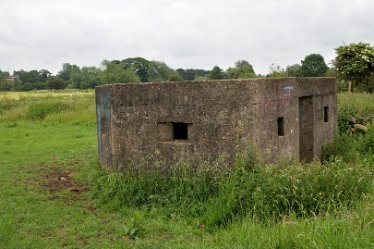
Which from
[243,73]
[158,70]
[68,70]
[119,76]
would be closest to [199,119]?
[243,73]

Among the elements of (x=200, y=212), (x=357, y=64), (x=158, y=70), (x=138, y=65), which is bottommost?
(x=200, y=212)

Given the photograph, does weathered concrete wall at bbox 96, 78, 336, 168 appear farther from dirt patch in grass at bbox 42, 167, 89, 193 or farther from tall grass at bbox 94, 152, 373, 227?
dirt patch in grass at bbox 42, 167, 89, 193

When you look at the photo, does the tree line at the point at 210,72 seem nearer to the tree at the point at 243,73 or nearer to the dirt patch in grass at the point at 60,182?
the tree at the point at 243,73

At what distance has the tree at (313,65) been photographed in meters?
36.3

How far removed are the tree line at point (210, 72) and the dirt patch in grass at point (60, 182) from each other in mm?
4728

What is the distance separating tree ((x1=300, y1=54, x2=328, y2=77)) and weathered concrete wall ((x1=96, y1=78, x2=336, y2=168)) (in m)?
30.7

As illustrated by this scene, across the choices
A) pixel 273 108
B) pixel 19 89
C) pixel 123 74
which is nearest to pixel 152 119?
pixel 273 108

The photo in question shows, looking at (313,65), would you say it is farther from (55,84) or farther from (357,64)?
(55,84)

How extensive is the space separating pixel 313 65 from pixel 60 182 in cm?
3432

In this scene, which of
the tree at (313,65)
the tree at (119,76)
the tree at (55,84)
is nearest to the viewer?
the tree at (313,65)

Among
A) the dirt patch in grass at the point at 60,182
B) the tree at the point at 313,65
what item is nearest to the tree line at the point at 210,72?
the tree at the point at 313,65

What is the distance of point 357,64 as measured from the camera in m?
17.6

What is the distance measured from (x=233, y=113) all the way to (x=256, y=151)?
0.59m

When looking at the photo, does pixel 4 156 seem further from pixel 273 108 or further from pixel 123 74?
pixel 123 74
